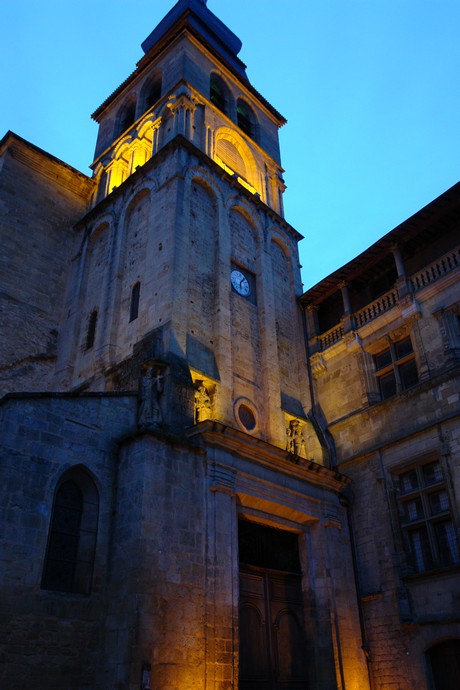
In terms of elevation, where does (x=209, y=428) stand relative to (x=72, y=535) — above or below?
above

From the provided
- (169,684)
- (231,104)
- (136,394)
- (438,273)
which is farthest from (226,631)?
(231,104)

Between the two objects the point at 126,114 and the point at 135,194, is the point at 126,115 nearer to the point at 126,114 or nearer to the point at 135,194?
the point at 126,114

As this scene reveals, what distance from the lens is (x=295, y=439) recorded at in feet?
58.1

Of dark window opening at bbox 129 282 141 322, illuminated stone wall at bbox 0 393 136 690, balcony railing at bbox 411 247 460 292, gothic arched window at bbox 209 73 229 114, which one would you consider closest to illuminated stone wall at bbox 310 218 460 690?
balcony railing at bbox 411 247 460 292

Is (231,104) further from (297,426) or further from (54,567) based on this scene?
(54,567)

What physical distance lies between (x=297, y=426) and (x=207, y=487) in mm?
5117

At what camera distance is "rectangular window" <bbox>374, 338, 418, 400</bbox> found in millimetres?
17203

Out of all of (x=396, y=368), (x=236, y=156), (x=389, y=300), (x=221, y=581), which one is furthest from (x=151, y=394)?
(x=236, y=156)

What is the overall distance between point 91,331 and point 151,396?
6.20 m

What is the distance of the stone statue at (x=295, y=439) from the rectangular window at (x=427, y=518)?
2.87 metres

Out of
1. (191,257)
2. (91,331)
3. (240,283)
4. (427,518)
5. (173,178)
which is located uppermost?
(173,178)

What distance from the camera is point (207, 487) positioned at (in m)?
13.6

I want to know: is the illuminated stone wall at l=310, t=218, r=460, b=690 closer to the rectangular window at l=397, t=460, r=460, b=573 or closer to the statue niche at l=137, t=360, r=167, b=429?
the rectangular window at l=397, t=460, r=460, b=573

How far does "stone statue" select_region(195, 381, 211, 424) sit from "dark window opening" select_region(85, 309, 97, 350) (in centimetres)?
514
